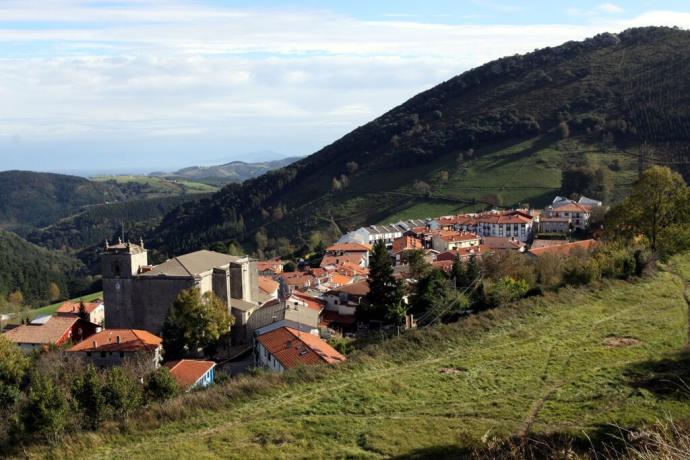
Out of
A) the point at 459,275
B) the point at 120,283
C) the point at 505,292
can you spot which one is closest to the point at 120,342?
the point at 120,283

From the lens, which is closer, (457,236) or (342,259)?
(342,259)

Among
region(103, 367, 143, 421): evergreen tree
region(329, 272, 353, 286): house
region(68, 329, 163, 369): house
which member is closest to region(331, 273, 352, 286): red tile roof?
region(329, 272, 353, 286): house

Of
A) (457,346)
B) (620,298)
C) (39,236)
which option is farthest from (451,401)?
(39,236)

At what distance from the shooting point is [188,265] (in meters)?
36.0

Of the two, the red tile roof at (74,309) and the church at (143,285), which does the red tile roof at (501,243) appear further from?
the red tile roof at (74,309)

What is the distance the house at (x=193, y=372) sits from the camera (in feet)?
83.1

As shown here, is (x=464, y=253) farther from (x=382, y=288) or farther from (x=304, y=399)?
(x=304, y=399)

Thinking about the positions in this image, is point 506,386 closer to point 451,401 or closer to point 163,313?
point 451,401

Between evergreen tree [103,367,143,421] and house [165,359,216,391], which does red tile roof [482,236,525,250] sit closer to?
house [165,359,216,391]

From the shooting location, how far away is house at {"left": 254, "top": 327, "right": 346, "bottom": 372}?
2395 cm

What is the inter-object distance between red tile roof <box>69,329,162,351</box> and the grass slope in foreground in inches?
631

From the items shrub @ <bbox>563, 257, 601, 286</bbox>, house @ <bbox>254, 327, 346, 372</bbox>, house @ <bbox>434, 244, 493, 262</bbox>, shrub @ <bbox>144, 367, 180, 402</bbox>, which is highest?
shrub @ <bbox>563, 257, 601, 286</bbox>

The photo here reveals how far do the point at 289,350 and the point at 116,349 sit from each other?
33.5 feet

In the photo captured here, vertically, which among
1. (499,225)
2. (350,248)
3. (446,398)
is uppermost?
(446,398)
